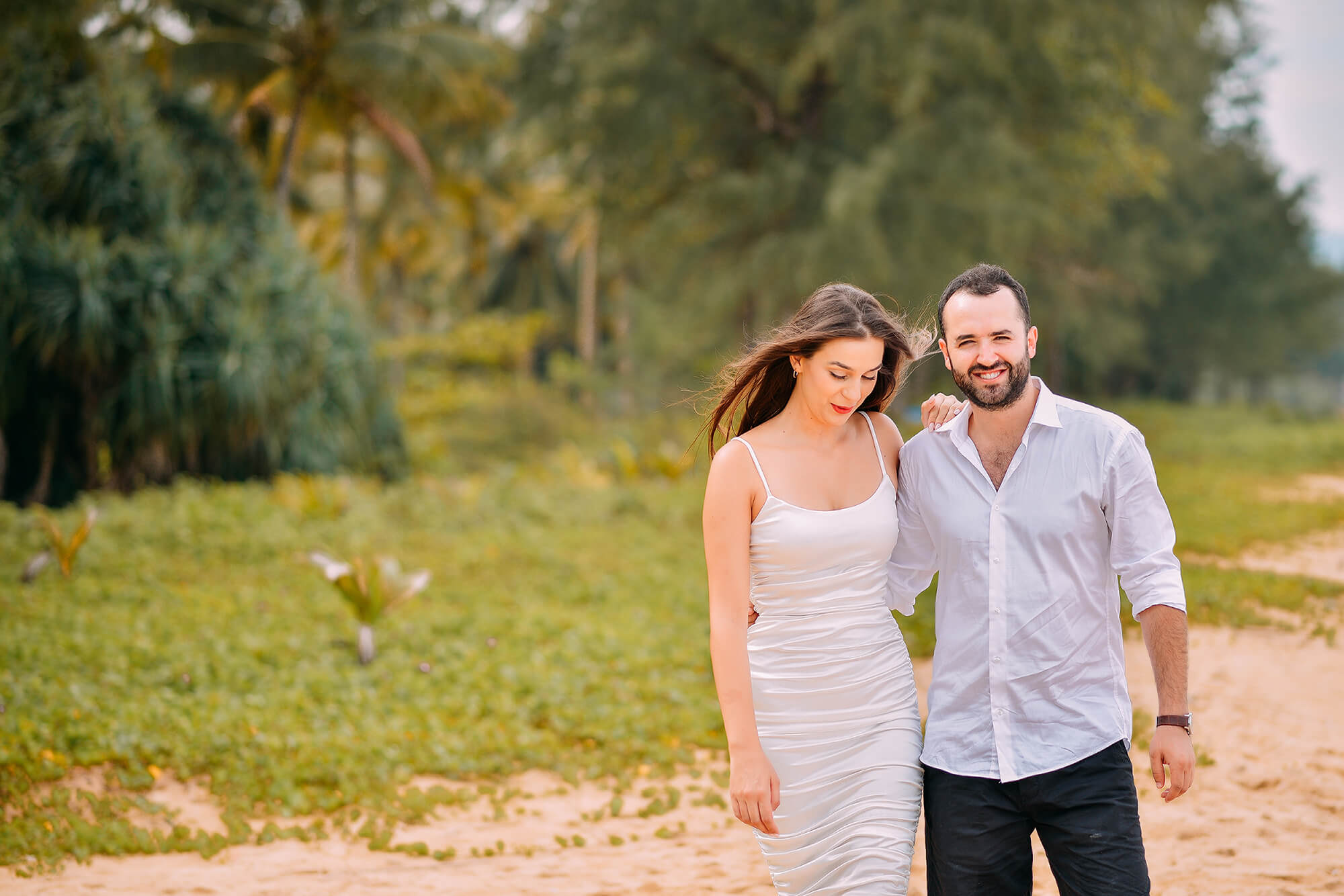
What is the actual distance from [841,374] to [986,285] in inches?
17.1

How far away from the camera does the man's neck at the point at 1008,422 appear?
2.98 m

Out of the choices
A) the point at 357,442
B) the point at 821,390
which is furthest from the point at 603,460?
the point at 821,390

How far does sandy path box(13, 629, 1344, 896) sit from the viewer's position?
457cm

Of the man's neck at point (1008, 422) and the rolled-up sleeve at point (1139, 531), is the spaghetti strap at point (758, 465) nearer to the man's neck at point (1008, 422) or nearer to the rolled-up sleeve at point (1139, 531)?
the man's neck at point (1008, 422)

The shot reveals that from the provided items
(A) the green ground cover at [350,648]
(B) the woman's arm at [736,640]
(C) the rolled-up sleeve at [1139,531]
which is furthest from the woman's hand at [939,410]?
(A) the green ground cover at [350,648]

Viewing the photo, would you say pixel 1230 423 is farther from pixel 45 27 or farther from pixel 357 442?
pixel 45 27

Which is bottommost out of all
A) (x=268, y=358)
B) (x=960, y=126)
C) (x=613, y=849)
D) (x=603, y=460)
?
(x=613, y=849)

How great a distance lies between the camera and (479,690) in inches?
286

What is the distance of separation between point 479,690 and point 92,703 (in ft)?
7.34

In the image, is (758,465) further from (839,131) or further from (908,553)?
(839,131)

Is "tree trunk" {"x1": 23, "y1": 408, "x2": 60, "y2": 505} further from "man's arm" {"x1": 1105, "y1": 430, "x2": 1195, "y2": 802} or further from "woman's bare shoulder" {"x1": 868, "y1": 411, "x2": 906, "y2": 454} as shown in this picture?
"man's arm" {"x1": 1105, "y1": 430, "x2": 1195, "y2": 802}

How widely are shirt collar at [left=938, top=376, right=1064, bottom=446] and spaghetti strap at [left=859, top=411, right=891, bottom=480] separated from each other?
0.60 feet

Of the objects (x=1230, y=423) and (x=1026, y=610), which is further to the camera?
(x=1230, y=423)

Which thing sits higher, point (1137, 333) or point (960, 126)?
point (960, 126)
